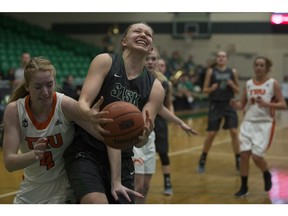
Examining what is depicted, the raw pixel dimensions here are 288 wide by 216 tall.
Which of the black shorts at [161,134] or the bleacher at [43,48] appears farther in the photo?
the bleacher at [43,48]

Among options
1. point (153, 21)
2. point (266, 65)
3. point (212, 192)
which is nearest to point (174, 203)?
point (212, 192)

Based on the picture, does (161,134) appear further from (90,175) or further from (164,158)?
(90,175)

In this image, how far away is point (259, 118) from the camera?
6.38m

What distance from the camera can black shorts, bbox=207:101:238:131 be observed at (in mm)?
8070

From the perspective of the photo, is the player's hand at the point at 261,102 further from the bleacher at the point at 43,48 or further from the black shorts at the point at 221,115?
the bleacher at the point at 43,48

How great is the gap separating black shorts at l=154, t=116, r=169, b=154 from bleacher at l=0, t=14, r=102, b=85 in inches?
289

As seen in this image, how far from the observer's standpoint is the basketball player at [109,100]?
10.6ft

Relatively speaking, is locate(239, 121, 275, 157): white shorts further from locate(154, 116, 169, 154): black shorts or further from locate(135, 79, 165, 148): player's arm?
locate(135, 79, 165, 148): player's arm

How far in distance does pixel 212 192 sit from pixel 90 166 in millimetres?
3460

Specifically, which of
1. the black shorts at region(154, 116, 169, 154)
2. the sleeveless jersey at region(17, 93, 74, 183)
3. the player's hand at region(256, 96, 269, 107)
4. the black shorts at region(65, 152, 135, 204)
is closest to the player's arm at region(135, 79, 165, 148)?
the black shorts at region(65, 152, 135, 204)

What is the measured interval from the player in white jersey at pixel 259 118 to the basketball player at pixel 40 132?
3348 mm

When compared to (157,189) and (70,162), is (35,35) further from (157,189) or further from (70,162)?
(70,162)

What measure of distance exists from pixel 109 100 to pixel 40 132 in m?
0.47

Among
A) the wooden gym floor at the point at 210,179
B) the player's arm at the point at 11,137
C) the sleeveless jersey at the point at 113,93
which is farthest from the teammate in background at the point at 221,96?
the player's arm at the point at 11,137
